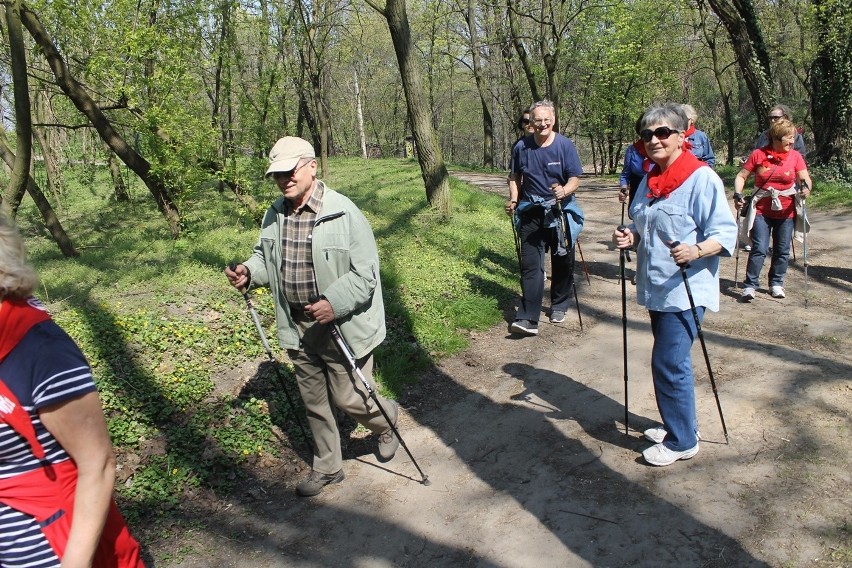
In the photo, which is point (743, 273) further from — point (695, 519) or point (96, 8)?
point (96, 8)

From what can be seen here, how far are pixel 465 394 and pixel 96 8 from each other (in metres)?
9.10

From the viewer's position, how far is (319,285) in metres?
4.07

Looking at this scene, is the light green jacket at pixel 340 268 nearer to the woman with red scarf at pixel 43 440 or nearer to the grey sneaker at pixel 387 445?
the grey sneaker at pixel 387 445

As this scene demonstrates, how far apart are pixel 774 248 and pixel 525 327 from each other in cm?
316

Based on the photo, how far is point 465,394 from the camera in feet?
19.0

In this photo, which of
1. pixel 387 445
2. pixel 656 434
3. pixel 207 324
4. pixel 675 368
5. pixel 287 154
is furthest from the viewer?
pixel 207 324

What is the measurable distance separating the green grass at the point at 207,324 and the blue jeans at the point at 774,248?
279 centimetres

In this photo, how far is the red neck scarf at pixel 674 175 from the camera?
384 centimetres

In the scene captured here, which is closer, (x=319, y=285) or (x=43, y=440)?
(x=43, y=440)

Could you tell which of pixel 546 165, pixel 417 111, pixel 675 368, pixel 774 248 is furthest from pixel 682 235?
pixel 417 111

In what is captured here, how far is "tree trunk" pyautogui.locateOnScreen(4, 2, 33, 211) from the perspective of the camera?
21.6 ft

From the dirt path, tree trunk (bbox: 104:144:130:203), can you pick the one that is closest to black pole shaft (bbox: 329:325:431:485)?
the dirt path

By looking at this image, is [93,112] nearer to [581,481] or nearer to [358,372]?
[358,372]

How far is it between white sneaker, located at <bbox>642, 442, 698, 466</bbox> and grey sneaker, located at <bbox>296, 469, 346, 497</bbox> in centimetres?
211
